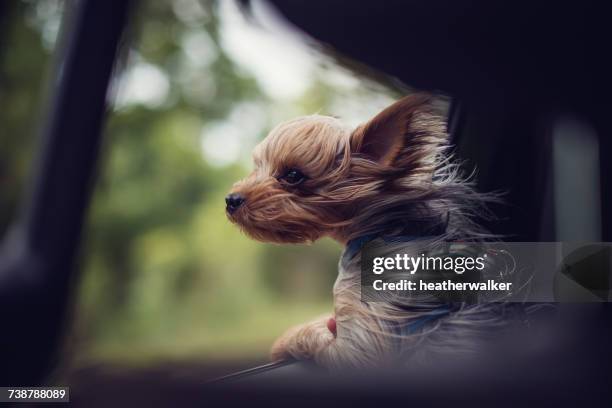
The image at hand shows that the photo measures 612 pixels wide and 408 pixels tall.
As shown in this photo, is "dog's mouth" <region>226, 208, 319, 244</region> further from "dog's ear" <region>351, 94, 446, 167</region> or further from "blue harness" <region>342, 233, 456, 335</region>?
"dog's ear" <region>351, 94, 446, 167</region>

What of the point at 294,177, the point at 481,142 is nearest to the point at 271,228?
the point at 294,177

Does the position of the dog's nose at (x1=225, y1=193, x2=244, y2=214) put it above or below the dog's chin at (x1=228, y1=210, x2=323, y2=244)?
above

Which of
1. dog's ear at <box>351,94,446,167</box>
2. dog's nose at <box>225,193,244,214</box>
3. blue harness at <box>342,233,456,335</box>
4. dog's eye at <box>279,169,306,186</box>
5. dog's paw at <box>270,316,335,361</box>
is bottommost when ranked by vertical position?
dog's paw at <box>270,316,335,361</box>

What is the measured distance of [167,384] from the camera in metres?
1.15

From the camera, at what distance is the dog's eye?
1.22 m

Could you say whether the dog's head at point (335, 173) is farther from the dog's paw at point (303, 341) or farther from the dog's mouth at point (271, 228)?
the dog's paw at point (303, 341)

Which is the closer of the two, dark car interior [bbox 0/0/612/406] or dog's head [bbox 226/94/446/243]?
dark car interior [bbox 0/0/612/406]

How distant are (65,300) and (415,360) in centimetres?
73

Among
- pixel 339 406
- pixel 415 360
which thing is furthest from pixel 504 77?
pixel 339 406

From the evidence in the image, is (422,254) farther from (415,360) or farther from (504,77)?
(504,77)

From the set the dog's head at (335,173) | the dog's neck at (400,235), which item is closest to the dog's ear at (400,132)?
the dog's head at (335,173)

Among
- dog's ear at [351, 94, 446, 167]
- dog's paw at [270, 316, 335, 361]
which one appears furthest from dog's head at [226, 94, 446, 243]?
dog's paw at [270, 316, 335, 361]

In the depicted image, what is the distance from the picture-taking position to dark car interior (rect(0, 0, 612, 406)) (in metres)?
1.00

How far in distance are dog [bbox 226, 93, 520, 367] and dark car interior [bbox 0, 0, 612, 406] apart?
5cm
